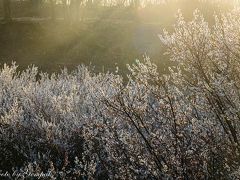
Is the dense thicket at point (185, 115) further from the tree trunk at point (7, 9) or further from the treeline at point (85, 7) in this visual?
the tree trunk at point (7, 9)

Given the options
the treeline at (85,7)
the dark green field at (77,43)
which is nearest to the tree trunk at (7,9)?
the treeline at (85,7)

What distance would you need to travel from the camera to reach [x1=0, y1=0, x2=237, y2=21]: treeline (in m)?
37.5

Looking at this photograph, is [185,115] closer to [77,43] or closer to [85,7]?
[77,43]

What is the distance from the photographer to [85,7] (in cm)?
4569

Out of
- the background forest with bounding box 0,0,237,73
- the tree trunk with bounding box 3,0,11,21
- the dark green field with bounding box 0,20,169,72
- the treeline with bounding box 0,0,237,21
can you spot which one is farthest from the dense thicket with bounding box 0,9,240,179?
the tree trunk with bounding box 3,0,11,21

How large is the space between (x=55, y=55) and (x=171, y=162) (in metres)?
26.6

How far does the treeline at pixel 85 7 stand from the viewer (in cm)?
3750

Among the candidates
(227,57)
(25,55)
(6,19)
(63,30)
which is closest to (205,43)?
(227,57)

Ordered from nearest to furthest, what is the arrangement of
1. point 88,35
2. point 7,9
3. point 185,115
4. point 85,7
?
point 185,115
point 88,35
point 7,9
point 85,7

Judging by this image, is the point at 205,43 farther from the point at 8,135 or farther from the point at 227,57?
the point at 8,135

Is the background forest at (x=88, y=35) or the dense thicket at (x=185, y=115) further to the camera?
the background forest at (x=88, y=35)

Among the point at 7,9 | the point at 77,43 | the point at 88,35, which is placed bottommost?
the point at 77,43

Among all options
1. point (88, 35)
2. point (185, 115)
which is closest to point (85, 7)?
point (88, 35)

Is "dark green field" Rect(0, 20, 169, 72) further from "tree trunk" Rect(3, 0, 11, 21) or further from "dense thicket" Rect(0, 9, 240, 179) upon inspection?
"dense thicket" Rect(0, 9, 240, 179)
